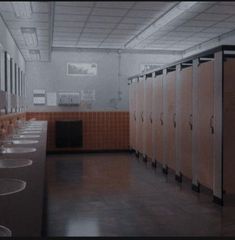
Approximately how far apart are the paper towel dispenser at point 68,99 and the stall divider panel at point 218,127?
644cm

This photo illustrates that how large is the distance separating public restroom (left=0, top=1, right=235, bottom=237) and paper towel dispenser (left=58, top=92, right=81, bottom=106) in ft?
0.23

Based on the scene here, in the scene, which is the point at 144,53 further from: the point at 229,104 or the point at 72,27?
the point at 229,104

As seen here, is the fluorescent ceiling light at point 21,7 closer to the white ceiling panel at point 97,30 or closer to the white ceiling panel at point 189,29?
the white ceiling panel at point 97,30

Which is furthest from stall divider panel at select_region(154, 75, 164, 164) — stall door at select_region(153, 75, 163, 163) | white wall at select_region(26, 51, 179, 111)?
white wall at select_region(26, 51, 179, 111)

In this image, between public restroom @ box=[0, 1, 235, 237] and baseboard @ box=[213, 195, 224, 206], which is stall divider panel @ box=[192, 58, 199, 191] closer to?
A: public restroom @ box=[0, 1, 235, 237]

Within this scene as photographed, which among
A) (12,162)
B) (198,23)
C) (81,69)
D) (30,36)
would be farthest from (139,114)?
(12,162)

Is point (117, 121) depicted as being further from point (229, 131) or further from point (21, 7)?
point (21, 7)

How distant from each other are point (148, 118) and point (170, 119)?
1480 millimetres

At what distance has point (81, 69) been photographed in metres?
11.0

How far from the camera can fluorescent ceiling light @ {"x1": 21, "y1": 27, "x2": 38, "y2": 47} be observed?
5.99m

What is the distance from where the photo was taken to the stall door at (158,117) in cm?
711

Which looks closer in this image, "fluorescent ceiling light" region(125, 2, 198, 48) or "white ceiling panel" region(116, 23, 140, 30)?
"fluorescent ceiling light" region(125, 2, 198, 48)

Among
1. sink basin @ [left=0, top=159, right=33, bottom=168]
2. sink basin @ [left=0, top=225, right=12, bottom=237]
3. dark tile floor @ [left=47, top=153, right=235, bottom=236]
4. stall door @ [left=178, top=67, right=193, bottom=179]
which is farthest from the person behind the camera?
stall door @ [left=178, top=67, right=193, bottom=179]

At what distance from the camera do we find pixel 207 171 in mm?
4988
